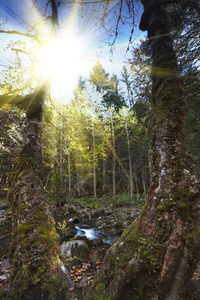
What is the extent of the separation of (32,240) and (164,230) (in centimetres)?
182

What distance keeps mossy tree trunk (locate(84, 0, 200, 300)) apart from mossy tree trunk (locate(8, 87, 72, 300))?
0.60m

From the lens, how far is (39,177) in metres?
2.50

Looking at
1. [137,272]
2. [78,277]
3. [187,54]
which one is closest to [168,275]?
[137,272]

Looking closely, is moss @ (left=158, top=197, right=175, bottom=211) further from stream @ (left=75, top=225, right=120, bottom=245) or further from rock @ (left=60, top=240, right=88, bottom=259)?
stream @ (left=75, top=225, right=120, bottom=245)

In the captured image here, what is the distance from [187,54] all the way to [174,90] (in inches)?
174

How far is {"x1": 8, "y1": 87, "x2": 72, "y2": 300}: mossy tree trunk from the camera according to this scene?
5.42 ft

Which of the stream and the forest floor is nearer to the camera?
the forest floor

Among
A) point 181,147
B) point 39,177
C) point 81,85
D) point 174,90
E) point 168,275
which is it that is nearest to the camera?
point 168,275

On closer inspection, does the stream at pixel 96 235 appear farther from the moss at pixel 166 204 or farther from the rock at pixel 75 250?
the moss at pixel 166 204

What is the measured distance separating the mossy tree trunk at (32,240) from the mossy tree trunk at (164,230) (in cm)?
60

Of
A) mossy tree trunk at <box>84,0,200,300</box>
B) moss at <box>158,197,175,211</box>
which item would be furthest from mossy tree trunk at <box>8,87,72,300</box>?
moss at <box>158,197,175,211</box>

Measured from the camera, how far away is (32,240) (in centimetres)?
187

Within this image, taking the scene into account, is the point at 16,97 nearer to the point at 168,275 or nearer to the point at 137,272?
the point at 137,272

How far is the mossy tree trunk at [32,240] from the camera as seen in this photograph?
1651mm
